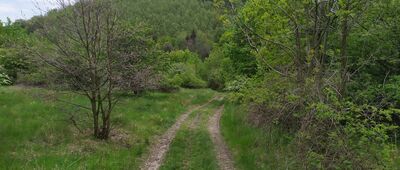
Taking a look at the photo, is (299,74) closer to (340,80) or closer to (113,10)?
(340,80)

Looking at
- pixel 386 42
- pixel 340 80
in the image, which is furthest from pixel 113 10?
pixel 386 42

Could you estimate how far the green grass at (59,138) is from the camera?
1013 cm

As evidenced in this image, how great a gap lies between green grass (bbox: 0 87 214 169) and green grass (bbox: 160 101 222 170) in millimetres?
1059

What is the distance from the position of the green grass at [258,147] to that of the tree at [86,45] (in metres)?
5.15

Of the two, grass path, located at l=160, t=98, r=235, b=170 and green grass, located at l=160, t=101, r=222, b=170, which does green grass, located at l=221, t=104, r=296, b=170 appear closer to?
grass path, located at l=160, t=98, r=235, b=170

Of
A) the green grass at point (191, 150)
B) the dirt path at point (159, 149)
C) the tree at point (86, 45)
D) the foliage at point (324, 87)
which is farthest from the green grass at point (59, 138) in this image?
the foliage at point (324, 87)

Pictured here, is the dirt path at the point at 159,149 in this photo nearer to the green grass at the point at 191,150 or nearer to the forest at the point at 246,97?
the forest at the point at 246,97

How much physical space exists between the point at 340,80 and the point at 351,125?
184cm

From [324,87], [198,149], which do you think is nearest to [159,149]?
[198,149]

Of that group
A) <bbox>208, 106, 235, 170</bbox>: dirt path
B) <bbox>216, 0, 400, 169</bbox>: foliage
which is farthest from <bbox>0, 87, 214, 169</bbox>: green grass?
<bbox>216, 0, 400, 169</bbox>: foliage

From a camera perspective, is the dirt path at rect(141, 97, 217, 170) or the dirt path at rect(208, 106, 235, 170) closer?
the dirt path at rect(141, 97, 217, 170)

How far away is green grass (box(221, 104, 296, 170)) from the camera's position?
9234mm

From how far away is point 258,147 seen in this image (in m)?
12.1

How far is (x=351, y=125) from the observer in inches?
273
